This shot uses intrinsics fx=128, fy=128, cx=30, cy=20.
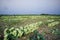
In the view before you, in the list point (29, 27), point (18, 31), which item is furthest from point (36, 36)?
point (18, 31)

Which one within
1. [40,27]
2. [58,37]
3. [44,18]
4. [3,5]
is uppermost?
[3,5]

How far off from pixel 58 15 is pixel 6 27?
3.01 feet

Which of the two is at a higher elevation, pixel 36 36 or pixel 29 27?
pixel 29 27

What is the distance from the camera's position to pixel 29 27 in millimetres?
2074

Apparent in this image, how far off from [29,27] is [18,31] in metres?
0.19

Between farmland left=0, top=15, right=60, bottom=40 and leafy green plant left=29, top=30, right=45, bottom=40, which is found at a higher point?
farmland left=0, top=15, right=60, bottom=40

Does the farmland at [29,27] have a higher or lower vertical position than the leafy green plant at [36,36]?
higher

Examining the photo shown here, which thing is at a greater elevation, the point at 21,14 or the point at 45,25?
the point at 21,14

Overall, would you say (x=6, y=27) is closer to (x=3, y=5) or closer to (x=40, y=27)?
(x=3, y=5)

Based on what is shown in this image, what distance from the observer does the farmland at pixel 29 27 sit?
78.7 inches

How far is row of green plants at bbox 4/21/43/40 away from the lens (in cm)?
198

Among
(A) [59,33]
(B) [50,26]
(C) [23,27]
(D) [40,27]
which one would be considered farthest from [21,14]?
(A) [59,33]

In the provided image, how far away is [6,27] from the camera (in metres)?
2.04

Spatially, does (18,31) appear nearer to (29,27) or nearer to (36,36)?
(29,27)
